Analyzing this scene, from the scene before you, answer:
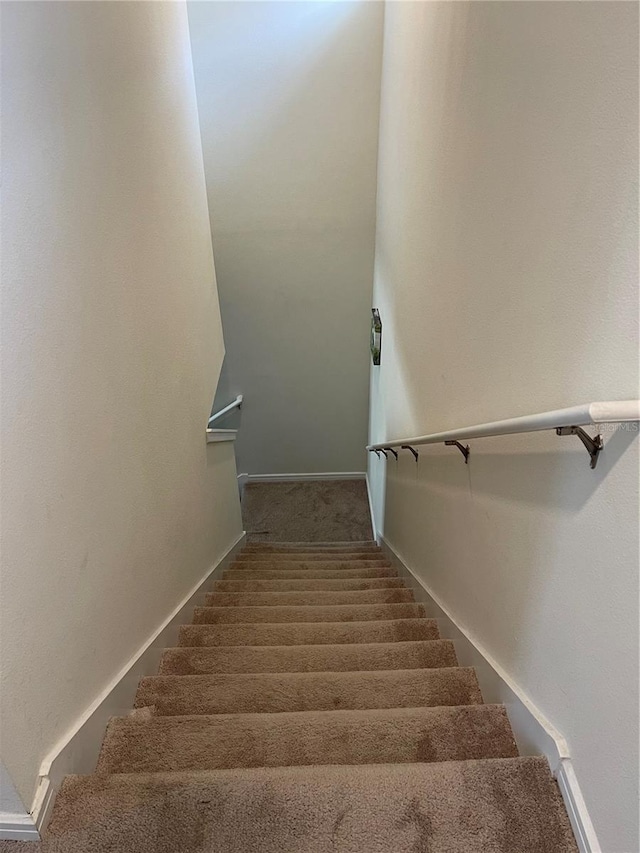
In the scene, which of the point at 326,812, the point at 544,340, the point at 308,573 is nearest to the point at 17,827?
the point at 326,812

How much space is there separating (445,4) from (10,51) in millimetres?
1593

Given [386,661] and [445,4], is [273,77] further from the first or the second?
[386,661]

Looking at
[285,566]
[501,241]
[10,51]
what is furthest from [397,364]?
[10,51]

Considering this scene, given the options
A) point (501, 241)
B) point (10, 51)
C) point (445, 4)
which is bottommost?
point (501, 241)

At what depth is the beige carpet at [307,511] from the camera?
5.37 meters

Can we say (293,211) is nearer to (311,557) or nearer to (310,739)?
(311,557)

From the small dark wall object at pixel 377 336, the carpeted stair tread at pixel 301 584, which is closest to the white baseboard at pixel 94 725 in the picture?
the carpeted stair tread at pixel 301 584

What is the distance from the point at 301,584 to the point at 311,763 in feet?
5.45

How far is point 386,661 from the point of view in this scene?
5.77 ft

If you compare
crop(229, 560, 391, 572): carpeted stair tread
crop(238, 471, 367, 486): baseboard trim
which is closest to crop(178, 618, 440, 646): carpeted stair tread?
crop(229, 560, 391, 572): carpeted stair tread

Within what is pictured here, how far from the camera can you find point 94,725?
1.29 m

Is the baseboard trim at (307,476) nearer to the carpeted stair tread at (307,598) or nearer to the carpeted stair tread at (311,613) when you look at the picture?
the carpeted stair tread at (307,598)

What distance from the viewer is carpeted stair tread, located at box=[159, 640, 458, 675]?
1749 mm

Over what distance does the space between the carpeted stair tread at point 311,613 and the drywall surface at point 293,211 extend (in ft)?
10.4
